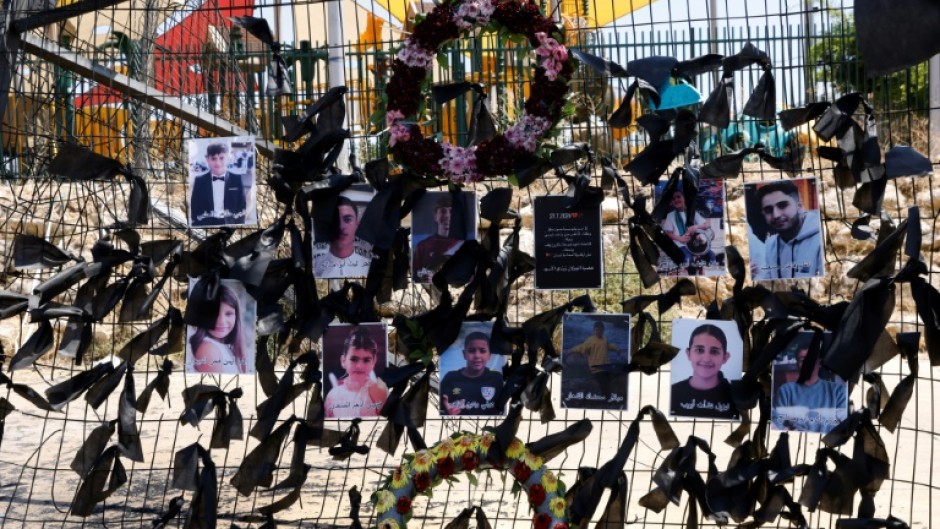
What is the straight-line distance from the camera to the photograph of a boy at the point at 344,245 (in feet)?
13.3

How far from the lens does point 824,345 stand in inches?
147

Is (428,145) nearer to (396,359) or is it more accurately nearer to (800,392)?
(396,359)

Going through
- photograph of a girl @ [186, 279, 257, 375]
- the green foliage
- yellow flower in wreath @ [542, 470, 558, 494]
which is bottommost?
yellow flower in wreath @ [542, 470, 558, 494]

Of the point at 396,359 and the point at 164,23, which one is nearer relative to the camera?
the point at 396,359

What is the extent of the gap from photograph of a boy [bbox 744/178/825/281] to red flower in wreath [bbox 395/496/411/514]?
1.44m

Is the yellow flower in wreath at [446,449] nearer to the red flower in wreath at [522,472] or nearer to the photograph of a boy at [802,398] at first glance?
the red flower in wreath at [522,472]

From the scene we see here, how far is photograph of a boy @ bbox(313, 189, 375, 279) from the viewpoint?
13.3ft

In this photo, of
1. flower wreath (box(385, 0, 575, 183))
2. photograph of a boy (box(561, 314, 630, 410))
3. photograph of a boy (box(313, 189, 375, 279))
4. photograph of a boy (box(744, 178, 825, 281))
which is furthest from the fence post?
photograph of a boy (box(313, 189, 375, 279))

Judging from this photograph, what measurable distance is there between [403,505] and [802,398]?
1426 millimetres

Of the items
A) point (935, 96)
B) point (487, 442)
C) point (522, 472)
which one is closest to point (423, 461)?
point (487, 442)

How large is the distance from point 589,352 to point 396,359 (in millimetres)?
749

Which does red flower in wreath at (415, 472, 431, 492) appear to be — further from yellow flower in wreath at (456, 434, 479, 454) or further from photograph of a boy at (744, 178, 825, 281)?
photograph of a boy at (744, 178, 825, 281)

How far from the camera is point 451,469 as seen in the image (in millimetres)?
4039

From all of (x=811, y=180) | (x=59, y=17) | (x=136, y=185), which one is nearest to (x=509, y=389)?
(x=811, y=180)
